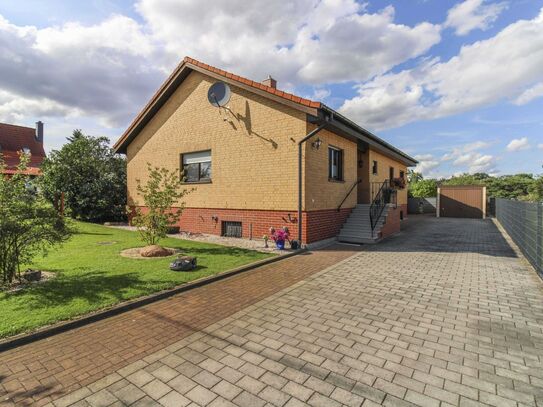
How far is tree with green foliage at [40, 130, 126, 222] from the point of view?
17.1 m

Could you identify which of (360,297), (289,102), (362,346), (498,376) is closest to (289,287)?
(360,297)

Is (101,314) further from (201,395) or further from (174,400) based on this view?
(201,395)

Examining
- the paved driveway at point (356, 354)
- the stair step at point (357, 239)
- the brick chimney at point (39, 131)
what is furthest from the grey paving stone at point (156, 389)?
the brick chimney at point (39, 131)

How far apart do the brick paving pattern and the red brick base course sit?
424cm

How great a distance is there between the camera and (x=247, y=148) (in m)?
11.0

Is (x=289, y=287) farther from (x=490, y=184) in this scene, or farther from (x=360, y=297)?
(x=490, y=184)

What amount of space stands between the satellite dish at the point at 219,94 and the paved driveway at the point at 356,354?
796cm

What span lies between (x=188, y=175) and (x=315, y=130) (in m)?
6.62

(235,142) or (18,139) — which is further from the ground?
(18,139)

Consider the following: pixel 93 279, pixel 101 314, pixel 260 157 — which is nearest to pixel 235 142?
pixel 260 157

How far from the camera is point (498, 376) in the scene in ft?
9.68

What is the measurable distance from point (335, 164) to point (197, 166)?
6.00m

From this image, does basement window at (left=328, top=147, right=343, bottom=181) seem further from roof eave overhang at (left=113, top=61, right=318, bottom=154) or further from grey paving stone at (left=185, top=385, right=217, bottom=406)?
grey paving stone at (left=185, top=385, right=217, bottom=406)

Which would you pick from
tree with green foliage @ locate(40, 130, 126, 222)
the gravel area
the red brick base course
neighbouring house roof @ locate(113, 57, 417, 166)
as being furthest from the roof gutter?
tree with green foliage @ locate(40, 130, 126, 222)
